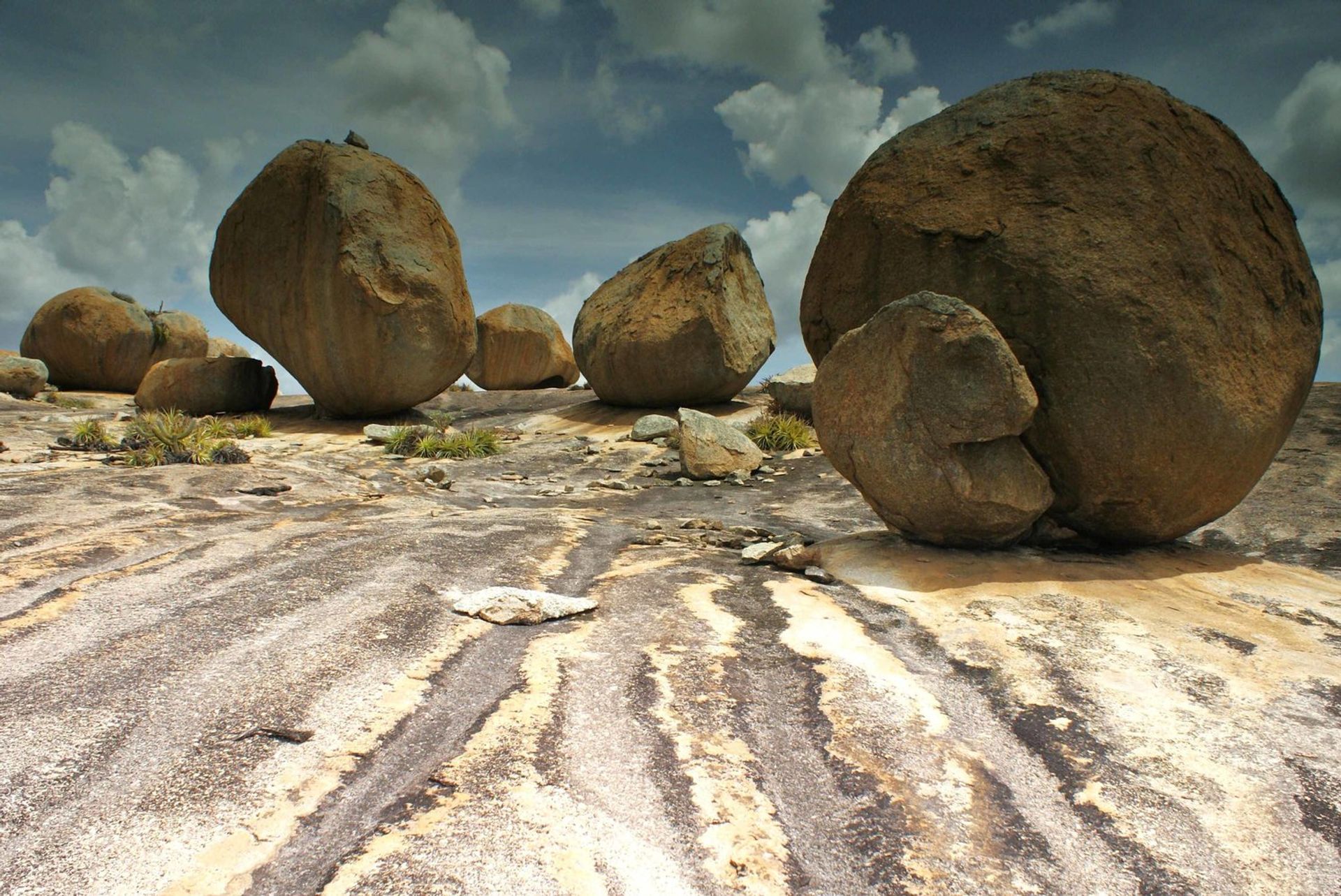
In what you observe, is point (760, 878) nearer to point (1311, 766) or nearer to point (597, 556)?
point (1311, 766)

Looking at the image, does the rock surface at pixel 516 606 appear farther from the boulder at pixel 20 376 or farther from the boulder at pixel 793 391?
the boulder at pixel 20 376

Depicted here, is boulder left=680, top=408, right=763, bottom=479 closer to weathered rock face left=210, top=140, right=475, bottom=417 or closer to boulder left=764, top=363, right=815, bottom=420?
boulder left=764, top=363, right=815, bottom=420

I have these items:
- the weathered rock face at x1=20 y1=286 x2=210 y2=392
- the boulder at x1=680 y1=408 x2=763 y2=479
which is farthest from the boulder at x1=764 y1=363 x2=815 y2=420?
the weathered rock face at x1=20 y1=286 x2=210 y2=392

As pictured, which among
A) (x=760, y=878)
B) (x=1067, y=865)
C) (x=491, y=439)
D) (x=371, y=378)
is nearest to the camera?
(x=760, y=878)

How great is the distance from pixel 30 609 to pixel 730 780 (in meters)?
2.51

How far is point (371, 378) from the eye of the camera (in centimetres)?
1180

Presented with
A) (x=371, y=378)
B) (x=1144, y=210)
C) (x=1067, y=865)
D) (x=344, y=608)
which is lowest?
(x=1067, y=865)

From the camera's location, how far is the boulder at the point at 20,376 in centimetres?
1564

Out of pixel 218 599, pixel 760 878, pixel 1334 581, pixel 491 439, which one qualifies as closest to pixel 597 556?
pixel 218 599

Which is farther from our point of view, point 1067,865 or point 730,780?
point 730,780

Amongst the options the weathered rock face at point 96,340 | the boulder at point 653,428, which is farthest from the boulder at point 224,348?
the boulder at point 653,428

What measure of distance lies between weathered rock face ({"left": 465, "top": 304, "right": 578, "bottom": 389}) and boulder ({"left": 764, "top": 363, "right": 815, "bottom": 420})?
878 cm

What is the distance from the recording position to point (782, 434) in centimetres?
1034

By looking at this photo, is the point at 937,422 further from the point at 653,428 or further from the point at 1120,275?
the point at 653,428
